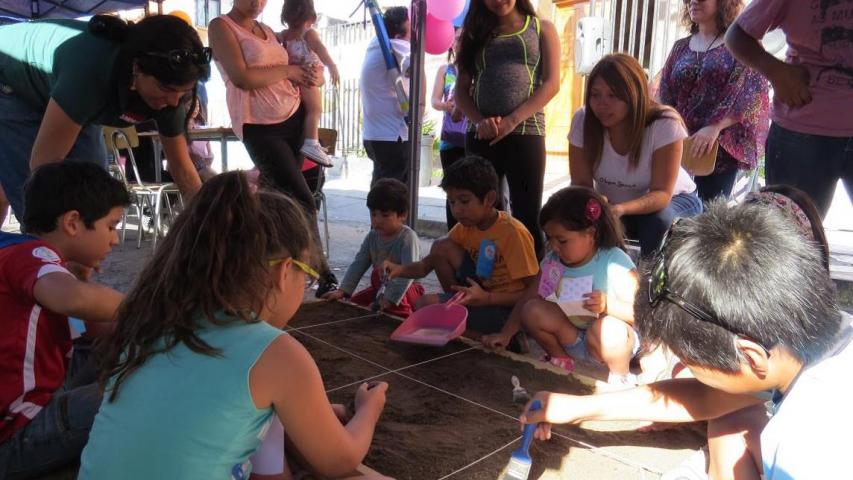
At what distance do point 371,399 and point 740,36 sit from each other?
5.65ft

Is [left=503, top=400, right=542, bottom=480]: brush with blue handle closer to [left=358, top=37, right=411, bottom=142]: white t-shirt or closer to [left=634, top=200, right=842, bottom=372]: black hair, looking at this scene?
[left=634, top=200, right=842, bottom=372]: black hair

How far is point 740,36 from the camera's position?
2131 mm

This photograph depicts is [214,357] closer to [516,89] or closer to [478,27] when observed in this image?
[516,89]

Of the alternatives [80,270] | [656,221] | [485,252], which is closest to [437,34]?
[485,252]

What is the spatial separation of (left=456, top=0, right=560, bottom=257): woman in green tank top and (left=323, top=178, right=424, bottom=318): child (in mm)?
426

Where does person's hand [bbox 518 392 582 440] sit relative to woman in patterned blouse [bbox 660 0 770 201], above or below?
below

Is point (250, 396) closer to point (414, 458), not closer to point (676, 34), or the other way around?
point (414, 458)

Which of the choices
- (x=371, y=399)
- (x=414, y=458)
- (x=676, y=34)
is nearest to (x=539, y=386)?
(x=414, y=458)

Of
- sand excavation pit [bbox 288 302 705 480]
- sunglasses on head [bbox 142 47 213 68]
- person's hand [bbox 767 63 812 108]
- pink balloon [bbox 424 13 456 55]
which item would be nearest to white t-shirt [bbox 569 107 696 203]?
person's hand [bbox 767 63 812 108]

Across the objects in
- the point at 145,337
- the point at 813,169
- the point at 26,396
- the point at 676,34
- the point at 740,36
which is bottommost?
the point at 26,396

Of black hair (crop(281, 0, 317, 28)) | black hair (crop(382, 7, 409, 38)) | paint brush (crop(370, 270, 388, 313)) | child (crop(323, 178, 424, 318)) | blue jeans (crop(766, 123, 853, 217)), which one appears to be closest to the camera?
blue jeans (crop(766, 123, 853, 217))

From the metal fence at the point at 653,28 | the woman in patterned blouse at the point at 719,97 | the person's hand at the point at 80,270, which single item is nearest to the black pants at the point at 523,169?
the woman in patterned blouse at the point at 719,97

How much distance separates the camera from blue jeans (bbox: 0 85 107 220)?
194 centimetres

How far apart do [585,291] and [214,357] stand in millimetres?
1355
